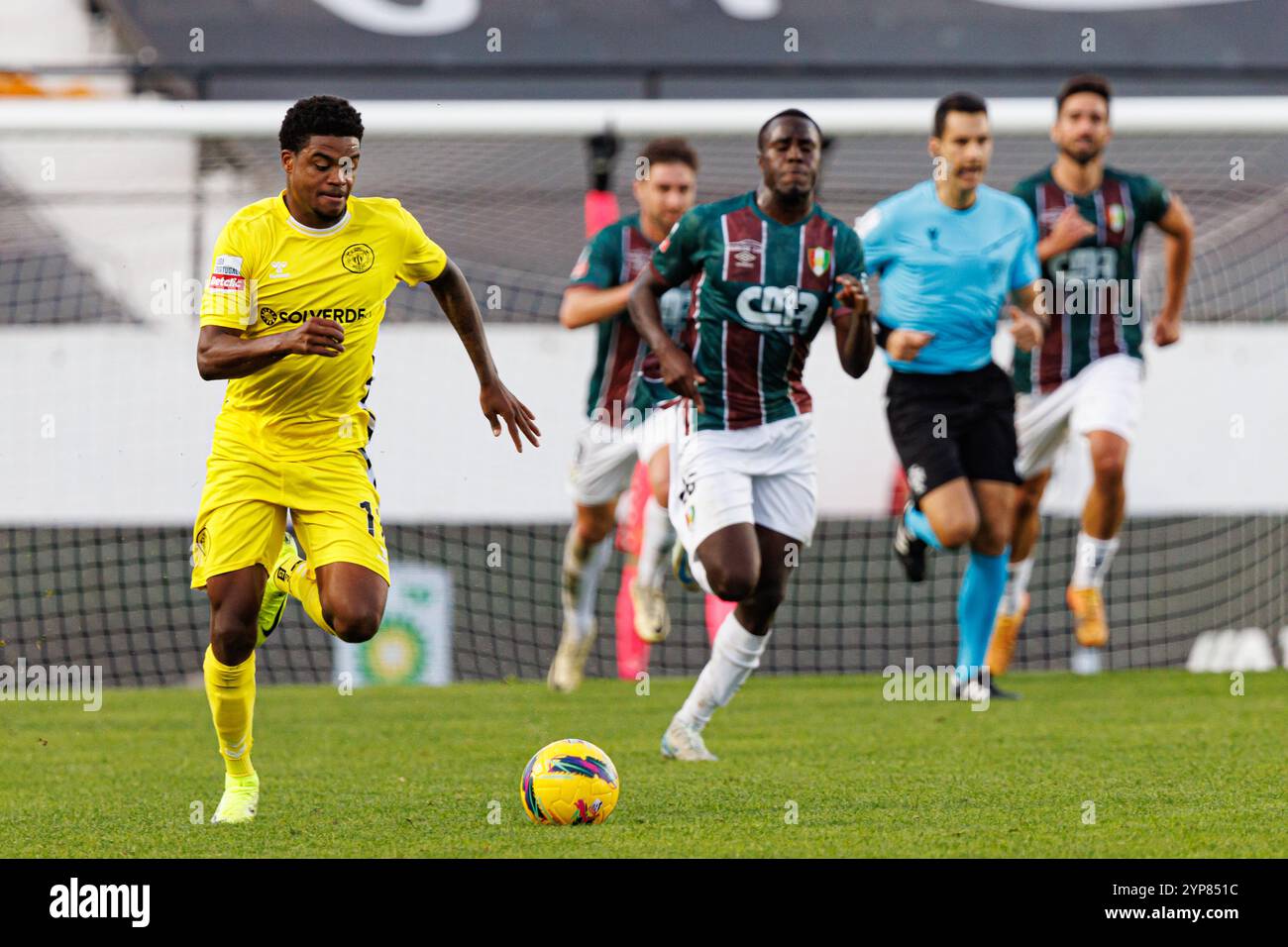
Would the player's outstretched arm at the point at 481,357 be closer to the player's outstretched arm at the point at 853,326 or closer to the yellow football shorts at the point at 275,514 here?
the yellow football shorts at the point at 275,514

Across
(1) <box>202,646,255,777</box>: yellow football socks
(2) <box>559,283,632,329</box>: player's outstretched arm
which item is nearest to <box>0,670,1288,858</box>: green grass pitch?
(1) <box>202,646,255,777</box>: yellow football socks

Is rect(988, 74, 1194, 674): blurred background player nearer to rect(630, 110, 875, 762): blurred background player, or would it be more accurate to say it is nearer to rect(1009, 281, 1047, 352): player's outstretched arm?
rect(1009, 281, 1047, 352): player's outstretched arm

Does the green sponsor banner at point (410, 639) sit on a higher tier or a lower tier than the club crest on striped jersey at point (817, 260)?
lower

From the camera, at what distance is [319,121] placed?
520 centimetres

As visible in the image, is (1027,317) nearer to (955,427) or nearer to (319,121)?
(955,427)

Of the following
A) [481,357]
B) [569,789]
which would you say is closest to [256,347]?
[481,357]

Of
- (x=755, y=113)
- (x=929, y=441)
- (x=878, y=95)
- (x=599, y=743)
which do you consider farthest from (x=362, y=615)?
(x=878, y=95)

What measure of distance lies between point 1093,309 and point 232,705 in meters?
5.56

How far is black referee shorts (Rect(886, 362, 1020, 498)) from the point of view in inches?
331

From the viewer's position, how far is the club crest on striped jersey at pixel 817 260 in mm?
6578

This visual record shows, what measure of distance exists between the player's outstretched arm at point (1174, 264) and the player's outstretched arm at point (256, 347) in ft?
19.1

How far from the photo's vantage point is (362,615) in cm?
530

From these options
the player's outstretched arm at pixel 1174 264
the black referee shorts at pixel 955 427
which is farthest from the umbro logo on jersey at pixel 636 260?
the player's outstretched arm at pixel 1174 264

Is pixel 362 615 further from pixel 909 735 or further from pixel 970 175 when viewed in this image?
pixel 970 175
